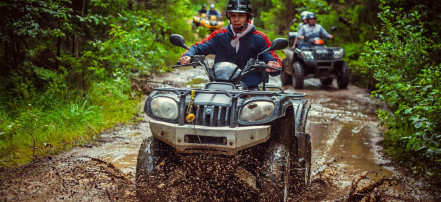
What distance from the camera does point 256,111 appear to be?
335cm

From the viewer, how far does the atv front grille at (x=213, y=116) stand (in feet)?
10.8

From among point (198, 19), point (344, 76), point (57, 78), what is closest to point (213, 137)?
point (57, 78)

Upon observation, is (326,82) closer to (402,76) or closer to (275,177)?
(402,76)

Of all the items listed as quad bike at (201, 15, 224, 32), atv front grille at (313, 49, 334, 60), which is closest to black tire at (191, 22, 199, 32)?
quad bike at (201, 15, 224, 32)

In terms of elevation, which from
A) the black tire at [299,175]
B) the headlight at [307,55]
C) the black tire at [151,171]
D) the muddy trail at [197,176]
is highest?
the headlight at [307,55]

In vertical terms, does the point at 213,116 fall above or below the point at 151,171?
above

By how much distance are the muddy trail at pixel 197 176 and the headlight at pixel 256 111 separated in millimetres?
489

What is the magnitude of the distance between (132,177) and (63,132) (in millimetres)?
1761

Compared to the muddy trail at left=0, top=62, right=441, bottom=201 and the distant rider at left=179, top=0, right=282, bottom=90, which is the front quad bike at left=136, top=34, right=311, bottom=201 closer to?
the muddy trail at left=0, top=62, right=441, bottom=201

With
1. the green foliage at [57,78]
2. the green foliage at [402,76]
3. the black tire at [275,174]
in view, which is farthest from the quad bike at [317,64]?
the black tire at [275,174]

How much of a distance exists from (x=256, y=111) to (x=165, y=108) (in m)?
0.71

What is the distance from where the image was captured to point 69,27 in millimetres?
6812

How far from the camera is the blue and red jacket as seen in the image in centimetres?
456

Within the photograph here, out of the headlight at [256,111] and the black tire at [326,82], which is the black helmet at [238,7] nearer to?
the headlight at [256,111]
